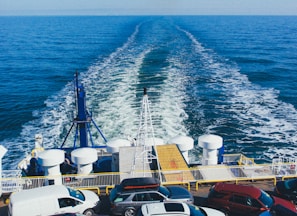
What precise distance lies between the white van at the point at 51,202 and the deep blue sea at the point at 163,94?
1674 cm

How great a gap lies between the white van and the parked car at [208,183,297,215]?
5.35m

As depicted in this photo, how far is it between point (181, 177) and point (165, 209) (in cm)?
503

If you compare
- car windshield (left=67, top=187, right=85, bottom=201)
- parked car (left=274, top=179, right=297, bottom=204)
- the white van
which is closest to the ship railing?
parked car (left=274, top=179, right=297, bottom=204)

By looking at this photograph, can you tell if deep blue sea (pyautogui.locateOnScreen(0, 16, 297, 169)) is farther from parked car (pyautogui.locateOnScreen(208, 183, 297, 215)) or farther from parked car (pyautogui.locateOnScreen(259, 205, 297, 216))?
parked car (pyautogui.locateOnScreen(259, 205, 297, 216))

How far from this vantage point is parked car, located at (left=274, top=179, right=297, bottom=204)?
16.3m

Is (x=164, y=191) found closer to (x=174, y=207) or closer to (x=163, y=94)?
(x=174, y=207)

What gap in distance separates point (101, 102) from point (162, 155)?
24871 mm

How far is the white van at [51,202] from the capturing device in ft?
45.5

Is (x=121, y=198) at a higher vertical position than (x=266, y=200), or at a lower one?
higher

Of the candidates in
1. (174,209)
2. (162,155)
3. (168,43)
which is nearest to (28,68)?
(168,43)

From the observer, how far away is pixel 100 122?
37.7 metres

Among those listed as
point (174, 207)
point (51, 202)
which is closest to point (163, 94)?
point (51, 202)

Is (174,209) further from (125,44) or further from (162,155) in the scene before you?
(125,44)

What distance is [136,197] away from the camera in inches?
586
